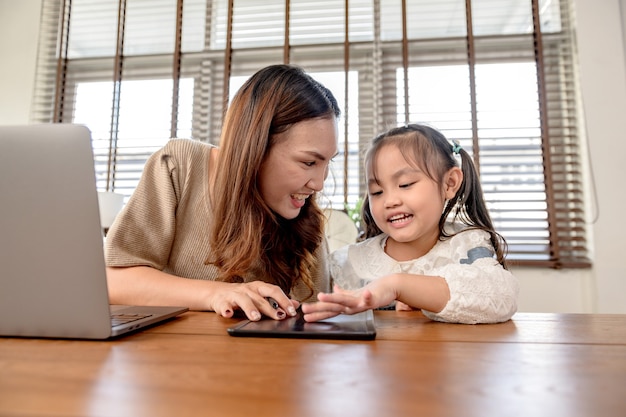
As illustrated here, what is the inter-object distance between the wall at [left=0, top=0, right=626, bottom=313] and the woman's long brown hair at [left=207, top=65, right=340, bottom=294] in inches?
86.2

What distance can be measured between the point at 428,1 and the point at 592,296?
2.20 m

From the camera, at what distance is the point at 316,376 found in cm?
35

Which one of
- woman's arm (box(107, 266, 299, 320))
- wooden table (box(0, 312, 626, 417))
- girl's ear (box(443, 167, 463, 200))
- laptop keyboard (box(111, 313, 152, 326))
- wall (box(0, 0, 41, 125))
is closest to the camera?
wooden table (box(0, 312, 626, 417))

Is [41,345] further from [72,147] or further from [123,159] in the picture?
[123,159]

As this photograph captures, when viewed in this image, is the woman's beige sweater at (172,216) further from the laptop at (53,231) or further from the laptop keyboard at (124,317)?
the laptop at (53,231)

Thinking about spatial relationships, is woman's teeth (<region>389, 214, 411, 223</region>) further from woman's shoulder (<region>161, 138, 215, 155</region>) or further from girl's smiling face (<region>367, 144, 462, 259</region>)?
woman's shoulder (<region>161, 138, 215, 155</region>)

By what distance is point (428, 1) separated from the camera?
118 inches

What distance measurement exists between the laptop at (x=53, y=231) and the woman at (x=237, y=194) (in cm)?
42

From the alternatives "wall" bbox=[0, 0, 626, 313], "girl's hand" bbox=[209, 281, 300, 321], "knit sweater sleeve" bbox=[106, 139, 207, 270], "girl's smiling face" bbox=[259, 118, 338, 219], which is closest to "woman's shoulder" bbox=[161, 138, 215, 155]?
"knit sweater sleeve" bbox=[106, 139, 207, 270]

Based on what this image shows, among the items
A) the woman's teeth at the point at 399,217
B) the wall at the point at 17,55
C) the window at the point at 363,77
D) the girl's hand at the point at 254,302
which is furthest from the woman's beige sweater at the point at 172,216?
the wall at the point at 17,55

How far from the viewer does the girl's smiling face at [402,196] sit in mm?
1122

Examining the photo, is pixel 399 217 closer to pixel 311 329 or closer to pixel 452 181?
pixel 452 181

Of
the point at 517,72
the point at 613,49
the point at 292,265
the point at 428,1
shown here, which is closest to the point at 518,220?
the point at 517,72

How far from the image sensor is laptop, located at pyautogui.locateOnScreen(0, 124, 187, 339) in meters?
0.45
